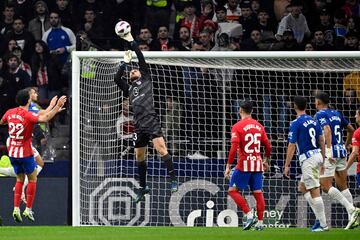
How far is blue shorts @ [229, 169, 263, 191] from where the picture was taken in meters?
19.6

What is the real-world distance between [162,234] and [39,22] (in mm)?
9974

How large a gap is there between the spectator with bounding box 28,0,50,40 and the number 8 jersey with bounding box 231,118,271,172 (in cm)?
850

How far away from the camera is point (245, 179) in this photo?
1964 cm

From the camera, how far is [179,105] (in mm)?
23188

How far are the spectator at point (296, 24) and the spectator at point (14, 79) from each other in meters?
5.33

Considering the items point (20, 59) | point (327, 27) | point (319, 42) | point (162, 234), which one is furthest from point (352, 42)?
point (162, 234)

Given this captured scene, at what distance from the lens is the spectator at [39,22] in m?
26.9

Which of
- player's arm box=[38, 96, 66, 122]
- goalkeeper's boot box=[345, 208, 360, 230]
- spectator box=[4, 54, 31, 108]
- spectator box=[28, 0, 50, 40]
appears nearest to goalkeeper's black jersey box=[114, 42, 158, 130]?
player's arm box=[38, 96, 66, 122]

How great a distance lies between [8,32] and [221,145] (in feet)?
20.7

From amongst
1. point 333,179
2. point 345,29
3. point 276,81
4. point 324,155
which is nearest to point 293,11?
point 345,29

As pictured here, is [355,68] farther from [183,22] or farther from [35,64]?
[35,64]

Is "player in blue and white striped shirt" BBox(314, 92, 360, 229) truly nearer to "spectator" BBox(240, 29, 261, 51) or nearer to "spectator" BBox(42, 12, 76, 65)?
"spectator" BBox(240, 29, 261, 51)

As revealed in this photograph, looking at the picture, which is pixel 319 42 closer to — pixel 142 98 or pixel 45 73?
pixel 45 73

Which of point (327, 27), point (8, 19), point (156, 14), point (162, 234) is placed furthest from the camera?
point (8, 19)
